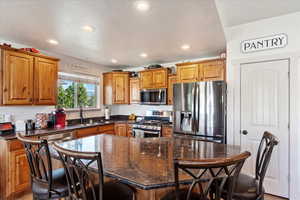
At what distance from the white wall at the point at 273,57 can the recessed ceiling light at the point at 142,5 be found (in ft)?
5.37

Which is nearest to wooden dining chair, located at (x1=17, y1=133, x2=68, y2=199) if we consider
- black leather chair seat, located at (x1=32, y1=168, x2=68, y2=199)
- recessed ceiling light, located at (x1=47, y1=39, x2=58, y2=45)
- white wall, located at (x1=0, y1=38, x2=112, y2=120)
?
black leather chair seat, located at (x1=32, y1=168, x2=68, y2=199)

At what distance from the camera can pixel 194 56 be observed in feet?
13.9

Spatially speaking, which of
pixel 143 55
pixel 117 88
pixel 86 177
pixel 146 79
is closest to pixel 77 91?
pixel 117 88

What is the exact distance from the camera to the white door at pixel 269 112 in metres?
2.57

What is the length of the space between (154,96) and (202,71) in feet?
4.60

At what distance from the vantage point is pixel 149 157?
1557 mm

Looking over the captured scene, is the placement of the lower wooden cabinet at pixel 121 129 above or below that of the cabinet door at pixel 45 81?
below

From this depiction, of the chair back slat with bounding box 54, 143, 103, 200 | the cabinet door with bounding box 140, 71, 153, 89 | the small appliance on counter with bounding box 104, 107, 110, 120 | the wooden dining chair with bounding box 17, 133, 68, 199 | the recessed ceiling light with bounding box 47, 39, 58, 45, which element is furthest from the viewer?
the small appliance on counter with bounding box 104, 107, 110, 120

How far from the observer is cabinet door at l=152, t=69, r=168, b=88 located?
4.44 metres

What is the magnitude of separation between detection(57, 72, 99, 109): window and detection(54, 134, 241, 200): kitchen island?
2702 mm

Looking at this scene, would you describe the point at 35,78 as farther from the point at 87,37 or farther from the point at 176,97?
the point at 176,97

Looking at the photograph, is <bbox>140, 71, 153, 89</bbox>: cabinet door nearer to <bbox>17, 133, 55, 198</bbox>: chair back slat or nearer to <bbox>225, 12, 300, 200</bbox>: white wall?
<bbox>225, 12, 300, 200</bbox>: white wall

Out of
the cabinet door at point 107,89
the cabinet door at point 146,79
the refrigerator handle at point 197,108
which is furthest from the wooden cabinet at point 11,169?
the cabinet door at point 146,79

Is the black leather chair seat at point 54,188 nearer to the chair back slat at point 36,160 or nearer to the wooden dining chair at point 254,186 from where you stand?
the chair back slat at point 36,160
